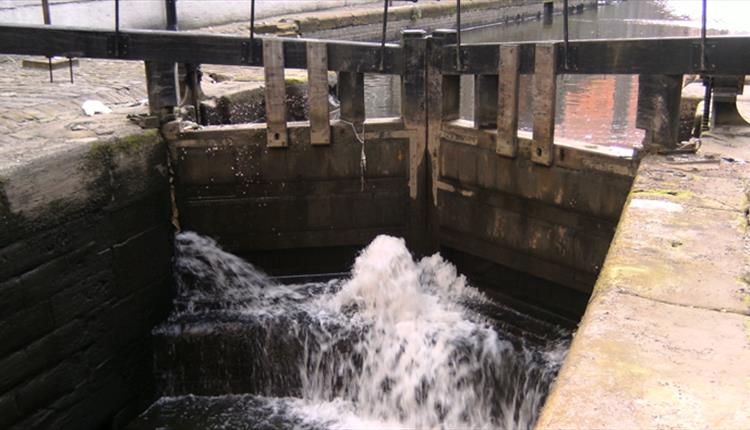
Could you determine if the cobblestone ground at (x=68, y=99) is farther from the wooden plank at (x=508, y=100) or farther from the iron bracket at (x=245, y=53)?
the wooden plank at (x=508, y=100)

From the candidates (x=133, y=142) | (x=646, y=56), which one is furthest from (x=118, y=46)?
(x=646, y=56)

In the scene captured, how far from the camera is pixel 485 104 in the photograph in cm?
646

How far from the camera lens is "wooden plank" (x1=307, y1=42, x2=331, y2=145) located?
21.0 ft

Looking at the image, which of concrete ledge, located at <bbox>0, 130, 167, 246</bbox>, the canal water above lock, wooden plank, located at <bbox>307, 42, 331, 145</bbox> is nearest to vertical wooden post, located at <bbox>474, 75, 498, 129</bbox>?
wooden plank, located at <bbox>307, 42, 331, 145</bbox>

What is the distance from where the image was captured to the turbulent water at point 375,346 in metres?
5.80

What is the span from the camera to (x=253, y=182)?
672cm

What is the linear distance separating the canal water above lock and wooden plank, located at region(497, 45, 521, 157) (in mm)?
2536

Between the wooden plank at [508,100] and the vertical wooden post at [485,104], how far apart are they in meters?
0.16

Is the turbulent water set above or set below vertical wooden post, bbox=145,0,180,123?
below

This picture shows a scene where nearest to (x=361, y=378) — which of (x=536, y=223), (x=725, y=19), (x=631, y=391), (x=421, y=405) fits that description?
(x=421, y=405)

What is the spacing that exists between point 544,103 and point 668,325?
3261mm

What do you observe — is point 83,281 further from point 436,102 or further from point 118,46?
point 436,102

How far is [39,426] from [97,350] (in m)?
0.66

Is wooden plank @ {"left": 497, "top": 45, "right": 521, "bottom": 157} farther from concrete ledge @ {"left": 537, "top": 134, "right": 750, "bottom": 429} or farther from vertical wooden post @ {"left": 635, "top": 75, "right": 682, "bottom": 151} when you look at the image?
concrete ledge @ {"left": 537, "top": 134, "right": 750, "bottom": 429}
